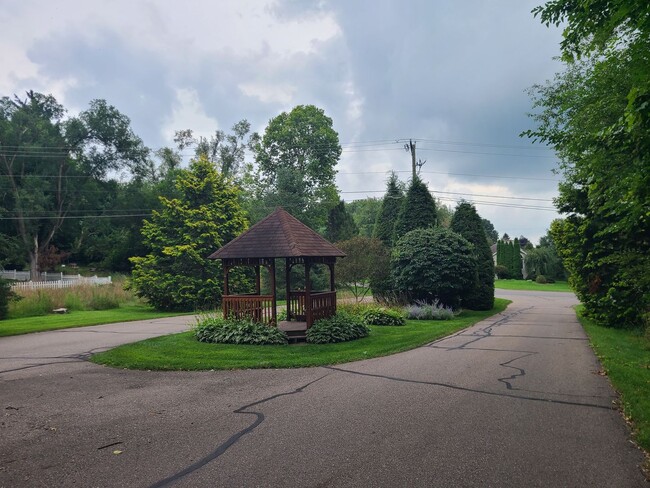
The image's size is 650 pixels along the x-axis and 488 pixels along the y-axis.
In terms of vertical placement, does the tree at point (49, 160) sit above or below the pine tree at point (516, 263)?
above

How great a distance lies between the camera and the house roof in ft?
42.2

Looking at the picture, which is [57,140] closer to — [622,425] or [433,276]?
[433,276]

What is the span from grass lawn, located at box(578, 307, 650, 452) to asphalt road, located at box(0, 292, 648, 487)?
0.72ft

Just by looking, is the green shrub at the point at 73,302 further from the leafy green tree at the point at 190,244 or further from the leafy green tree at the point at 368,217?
the leafy green tree at the point at 368,217

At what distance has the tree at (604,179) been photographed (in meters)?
5.95

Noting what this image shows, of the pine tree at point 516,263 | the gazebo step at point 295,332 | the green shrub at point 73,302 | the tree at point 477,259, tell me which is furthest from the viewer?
the pine tree at point 516,263

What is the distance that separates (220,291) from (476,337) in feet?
47.7

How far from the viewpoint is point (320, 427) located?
→ 541cm

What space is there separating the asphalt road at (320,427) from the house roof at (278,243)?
4608 millimetres

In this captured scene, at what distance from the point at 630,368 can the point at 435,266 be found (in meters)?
11.2

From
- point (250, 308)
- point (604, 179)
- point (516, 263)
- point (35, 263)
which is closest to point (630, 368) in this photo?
point (604, 179)

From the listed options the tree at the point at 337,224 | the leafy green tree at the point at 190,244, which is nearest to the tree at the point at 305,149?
the tree at the point at 337,224

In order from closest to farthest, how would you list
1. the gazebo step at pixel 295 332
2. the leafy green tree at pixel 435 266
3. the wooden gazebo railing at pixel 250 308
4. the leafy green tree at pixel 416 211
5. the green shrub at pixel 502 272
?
the gazebo step at pixel 295 332 → the wooden gazebo railing at pixel 250 308 → the leafy green tree at pixel 435 266 → the leafy green tree at pixel 416 211 → the green shrub at pixel 502 272

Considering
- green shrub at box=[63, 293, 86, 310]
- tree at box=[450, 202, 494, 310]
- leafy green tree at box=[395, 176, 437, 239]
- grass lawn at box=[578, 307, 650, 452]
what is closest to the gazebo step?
grass lawn at box=[578, 307, 650, 452]
